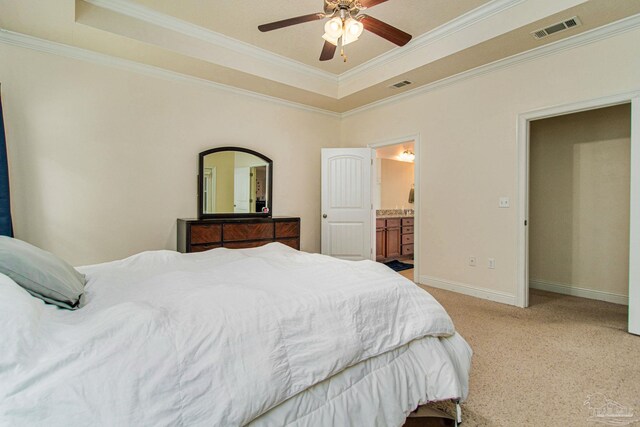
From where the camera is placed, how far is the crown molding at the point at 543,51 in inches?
107

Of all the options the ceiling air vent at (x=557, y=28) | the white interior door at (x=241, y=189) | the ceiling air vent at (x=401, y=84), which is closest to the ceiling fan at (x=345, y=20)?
the ceiling air vent at (x=557, y=28)

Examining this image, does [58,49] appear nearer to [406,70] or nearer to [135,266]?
[135,266]

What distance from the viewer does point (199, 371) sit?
0.93 meters

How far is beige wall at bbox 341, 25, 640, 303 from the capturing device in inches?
114

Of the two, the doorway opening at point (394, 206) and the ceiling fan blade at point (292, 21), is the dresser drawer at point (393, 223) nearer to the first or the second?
the doorway opening at point (394, 206)

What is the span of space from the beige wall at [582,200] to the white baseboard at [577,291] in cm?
4

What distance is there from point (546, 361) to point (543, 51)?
283 cm

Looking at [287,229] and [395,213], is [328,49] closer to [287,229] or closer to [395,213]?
[287,229]

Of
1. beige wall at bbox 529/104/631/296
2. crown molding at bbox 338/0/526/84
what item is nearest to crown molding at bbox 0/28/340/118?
crown molding at bbox 338/0/526/84

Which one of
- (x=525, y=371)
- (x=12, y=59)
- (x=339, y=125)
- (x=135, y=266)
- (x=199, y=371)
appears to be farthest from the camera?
(x=339, y=125)

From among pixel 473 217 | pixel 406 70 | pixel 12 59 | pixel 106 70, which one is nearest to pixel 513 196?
pixel 473 217

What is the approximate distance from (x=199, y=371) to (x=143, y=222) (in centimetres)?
311

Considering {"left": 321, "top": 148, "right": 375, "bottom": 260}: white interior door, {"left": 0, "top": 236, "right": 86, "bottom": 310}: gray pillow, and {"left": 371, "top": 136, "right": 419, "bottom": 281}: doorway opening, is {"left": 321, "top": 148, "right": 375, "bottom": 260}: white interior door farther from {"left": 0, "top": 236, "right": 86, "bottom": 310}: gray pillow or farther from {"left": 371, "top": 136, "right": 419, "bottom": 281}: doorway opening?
{"left": 0, "top": 236, "right": 86, "bottom": 310}: gray pillow

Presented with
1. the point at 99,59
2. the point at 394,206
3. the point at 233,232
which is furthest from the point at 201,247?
the point at 394,206
